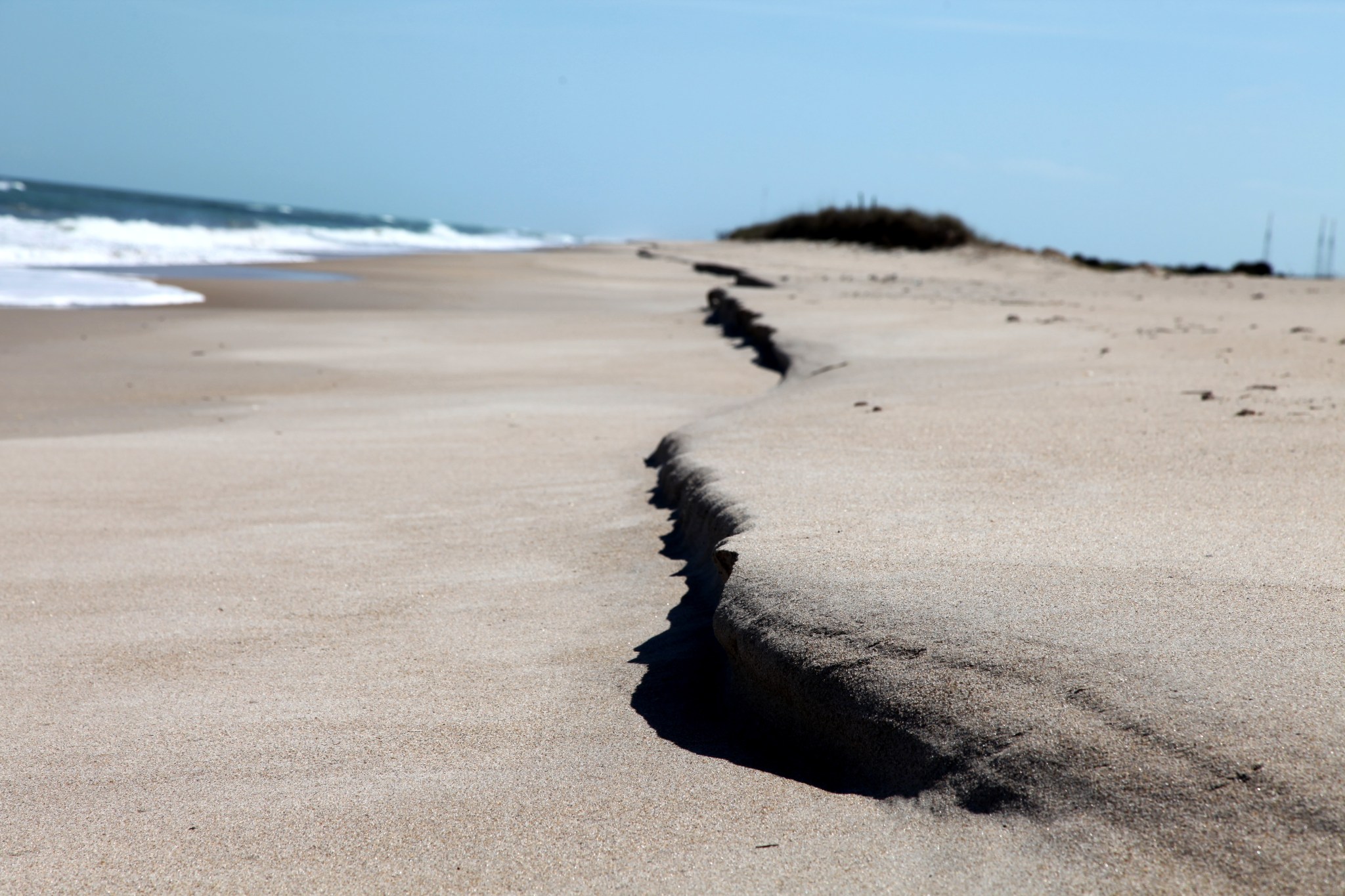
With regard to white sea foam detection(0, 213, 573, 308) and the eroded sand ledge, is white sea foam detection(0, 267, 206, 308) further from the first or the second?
the eroded sand ledge

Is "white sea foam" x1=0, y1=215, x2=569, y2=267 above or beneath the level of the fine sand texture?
above

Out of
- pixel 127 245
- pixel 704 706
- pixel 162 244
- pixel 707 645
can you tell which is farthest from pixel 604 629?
pixel 162 244

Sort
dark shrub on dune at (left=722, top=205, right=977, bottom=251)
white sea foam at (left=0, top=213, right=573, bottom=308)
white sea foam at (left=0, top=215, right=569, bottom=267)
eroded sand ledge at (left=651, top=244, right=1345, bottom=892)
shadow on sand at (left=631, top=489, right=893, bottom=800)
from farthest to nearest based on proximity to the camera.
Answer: dark shrub on dune at (left=722, top=205, right=977, bottom=251) → white sea foam at (left=0, top=215, right=569, bottom=267) → white sea foam at (left=0, top=213, right=573, bottom=308) → shadow on sand at (left=631, top=489, right=893, bottom=800) → eroded sand ledge at (left=651, top=244, right=1345, bottom=892)

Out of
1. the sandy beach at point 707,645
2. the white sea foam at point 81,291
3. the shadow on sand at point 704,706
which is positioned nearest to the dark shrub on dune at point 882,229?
the white sea foam at point 81,291

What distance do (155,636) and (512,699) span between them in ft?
2.65

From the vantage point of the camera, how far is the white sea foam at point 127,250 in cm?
1091

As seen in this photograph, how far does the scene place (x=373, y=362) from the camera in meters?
6.67

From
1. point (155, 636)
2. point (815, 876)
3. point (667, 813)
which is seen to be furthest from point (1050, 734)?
point (155, 636)

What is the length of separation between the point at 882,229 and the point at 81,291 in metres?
15.5

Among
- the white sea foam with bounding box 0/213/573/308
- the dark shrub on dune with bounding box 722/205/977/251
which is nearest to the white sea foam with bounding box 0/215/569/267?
the white sea foam with bounding box 0/213/573/308

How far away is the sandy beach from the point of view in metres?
1.31

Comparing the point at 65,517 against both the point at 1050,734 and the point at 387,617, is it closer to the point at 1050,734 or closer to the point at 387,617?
the point at 387,617

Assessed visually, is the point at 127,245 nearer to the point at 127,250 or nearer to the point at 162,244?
the point at 162,244

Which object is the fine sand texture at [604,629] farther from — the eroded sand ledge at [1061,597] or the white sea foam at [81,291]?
the white sea foam at [81,291]
